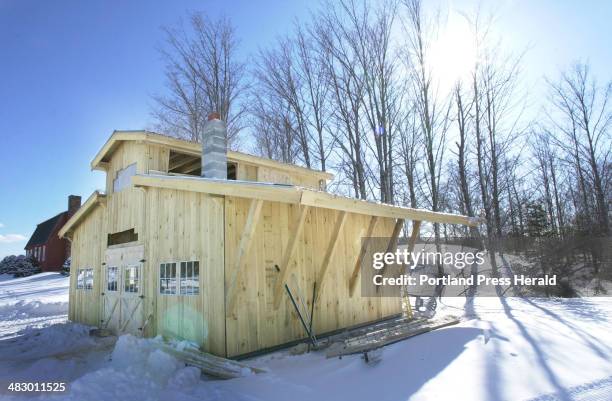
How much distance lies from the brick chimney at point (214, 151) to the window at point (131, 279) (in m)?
2.93

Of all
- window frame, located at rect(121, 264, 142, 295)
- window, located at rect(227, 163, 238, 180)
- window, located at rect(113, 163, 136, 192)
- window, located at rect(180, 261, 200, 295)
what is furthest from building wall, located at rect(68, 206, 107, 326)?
window, located at rect(180, 261, 200, 295)

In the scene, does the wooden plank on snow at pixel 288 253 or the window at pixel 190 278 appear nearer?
the wooden plank on snow at pixel 288 253

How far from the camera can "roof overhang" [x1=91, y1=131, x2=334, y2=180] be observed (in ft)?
28.1

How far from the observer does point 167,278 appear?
7.29 meters

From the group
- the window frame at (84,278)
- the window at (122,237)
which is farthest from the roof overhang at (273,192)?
the window frame at (84,278)

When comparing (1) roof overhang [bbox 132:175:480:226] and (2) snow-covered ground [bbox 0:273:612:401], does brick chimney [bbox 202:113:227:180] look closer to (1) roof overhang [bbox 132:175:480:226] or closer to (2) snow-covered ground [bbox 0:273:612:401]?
(1) roof overhang [bbox 132:175:480:226]

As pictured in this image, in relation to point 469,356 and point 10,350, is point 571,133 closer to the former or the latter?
point 469,356

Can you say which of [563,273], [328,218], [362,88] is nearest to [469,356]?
[328,218]

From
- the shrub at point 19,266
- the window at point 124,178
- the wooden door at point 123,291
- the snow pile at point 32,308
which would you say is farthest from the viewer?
the shrub at point 19,266

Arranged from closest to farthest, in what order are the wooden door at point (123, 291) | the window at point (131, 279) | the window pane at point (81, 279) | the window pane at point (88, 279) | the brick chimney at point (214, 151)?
the brick chimney at point (214, 151) < the wooden door at point (123, 291) < the window at point (131, 279) < the window pane at point (88, 279) < the window pane at point (81, 279)

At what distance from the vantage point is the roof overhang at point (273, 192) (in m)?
5.35

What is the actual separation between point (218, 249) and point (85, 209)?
22.8 ft

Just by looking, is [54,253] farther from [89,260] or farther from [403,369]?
[403,369]

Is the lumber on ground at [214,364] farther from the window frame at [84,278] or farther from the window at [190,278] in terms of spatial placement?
the window frame at [84,278]
